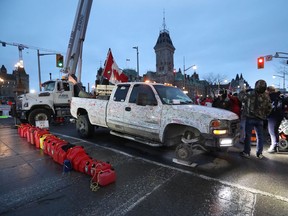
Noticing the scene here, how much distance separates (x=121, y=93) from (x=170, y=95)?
5.43 feet

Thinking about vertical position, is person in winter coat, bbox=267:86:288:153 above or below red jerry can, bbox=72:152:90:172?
above

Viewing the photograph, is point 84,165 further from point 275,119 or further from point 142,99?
point 275,119

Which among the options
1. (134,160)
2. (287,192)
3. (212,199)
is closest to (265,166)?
(287,192)

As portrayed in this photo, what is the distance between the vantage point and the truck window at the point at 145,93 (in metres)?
5.74

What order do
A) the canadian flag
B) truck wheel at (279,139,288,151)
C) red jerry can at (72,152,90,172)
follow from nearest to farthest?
red jerry can at (72,152,90,172) → truck wheel at (279,139,288,151) → the canadian flag

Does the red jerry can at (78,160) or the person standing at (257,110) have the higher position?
the person standing at (257,110)

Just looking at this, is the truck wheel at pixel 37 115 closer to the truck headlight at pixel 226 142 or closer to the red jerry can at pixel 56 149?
the red jerry can at pixel 56 149

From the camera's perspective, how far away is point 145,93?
19.2ft

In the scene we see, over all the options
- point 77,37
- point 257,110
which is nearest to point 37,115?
point 77,37

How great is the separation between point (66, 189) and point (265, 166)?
15.2ft

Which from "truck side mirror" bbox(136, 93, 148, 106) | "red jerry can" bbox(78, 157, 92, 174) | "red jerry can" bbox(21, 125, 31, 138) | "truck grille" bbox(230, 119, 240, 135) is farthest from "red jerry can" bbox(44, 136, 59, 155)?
"truck grille" bbox(230, 119, 240, 135)

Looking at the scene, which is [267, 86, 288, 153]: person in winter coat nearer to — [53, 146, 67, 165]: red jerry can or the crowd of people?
the crowd of people

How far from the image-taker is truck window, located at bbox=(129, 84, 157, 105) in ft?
18.8

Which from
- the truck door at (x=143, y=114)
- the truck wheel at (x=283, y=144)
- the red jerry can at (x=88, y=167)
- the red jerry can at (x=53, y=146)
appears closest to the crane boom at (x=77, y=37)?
the red jerry can at (x=53, y=146)
